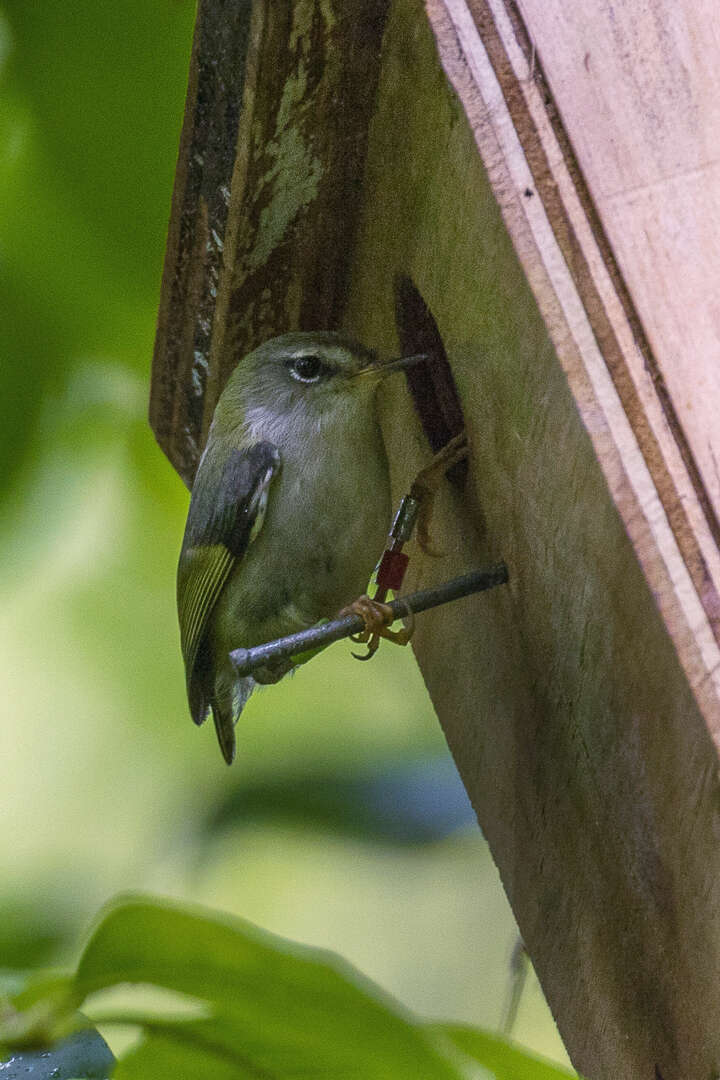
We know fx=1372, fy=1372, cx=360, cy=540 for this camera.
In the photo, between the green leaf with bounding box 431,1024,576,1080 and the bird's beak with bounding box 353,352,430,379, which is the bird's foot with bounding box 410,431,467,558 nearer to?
the bird's beak with bounding box 353,352,430,379

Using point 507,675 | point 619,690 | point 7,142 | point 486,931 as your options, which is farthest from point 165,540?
point 619,690

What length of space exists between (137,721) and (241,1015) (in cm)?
262

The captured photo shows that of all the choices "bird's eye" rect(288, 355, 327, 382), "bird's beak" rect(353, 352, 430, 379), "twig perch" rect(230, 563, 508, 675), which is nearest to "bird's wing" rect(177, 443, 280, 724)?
"bird's eye" rect(288, 355, 327, 382)

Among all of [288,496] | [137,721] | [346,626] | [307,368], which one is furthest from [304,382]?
[137,721]

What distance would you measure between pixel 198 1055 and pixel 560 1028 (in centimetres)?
95

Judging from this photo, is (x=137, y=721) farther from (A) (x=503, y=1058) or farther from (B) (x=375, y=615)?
(A) (x=503, y=1058)

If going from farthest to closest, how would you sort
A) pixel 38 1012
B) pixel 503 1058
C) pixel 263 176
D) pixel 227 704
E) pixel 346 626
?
pixel 227 704
pixel 263 176
pixel 346 626
pixel 38 1012
pixel 503 1058

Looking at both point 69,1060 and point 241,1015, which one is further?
point 69,1060

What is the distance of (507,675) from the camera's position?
71.3 inches

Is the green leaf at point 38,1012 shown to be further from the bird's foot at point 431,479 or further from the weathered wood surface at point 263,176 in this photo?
the weathered wood surface at point 263,176

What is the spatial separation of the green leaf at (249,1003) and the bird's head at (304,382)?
1.06 metres

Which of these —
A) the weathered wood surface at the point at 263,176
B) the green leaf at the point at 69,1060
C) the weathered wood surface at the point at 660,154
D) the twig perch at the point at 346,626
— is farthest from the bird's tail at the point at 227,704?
the weathered wood surface at the point at 660,154

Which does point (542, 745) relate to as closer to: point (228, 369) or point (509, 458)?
point (509, 458)

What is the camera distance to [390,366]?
197 centimetres
